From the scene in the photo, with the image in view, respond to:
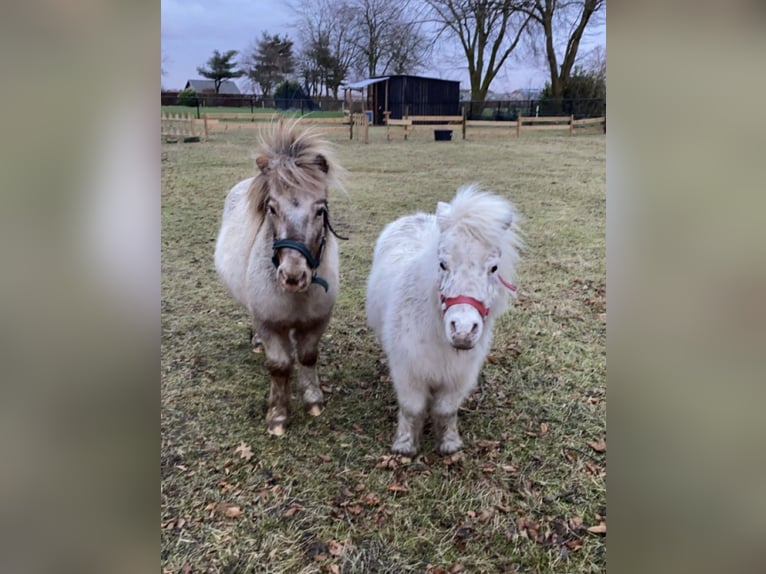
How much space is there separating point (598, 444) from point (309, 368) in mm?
1501

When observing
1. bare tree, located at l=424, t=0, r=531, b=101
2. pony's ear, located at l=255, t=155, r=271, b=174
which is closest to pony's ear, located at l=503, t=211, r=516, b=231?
bare tree, located at l=424, t=0, r=531, b=101

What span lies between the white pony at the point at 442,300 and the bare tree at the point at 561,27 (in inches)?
25.0

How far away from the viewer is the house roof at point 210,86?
1.88 meters

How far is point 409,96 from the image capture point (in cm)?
217

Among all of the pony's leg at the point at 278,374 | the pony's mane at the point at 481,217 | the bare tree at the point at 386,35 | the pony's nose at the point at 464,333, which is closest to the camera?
the pony's nose at the point at 464,333

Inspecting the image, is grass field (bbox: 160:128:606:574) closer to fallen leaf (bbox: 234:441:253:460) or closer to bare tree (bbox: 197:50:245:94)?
fallen leaf (bbox: 234:441:253:460)

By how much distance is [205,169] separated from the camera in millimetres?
2258

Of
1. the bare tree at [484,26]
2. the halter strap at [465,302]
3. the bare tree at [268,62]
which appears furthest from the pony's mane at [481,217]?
the bare tree at [268,62]

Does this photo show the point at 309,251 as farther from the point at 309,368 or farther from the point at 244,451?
the point at 244,451

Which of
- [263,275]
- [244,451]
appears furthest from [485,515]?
[263,275]

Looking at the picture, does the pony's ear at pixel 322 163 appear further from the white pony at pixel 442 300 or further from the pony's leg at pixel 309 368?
the pony's leg at pixel 309 368

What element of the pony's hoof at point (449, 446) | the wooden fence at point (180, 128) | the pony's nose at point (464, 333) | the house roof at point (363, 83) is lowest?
the pony's hoof at point (449, 446)
